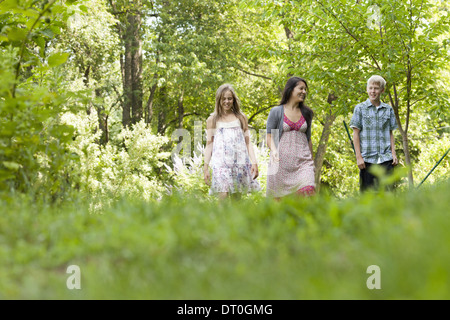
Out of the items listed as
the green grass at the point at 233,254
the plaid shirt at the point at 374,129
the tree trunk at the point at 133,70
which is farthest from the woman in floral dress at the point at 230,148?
the tree trunk at the point at 133,70

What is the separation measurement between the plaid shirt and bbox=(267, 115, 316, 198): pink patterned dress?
0.85m

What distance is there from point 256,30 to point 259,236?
20.0 m

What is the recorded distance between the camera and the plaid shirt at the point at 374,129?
238 inches

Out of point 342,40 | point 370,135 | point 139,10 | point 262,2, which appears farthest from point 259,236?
point 139,10

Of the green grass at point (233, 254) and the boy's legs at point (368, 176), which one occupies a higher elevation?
the boy's legs at point (368, 176)

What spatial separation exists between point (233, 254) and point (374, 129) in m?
4.58

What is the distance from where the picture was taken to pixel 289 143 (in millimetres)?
5840

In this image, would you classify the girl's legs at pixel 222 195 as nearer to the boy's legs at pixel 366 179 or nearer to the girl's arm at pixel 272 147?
the girl's arm at pixel 272 147

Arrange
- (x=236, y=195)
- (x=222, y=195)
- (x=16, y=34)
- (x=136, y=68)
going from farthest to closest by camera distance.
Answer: (x=136, y=68) → (x=236, y=195) → (x=222, y=195) → (x=16, y=34)

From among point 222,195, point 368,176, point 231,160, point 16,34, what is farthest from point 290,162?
point 16,34

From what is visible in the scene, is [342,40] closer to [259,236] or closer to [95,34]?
[259,236]

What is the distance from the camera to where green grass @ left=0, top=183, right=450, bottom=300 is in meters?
1.76

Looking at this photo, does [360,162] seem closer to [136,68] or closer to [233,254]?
[233,254]

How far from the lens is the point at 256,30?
21.1 m
